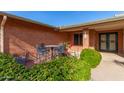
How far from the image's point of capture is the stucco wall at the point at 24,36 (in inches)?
331

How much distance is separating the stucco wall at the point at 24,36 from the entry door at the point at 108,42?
4.61 m

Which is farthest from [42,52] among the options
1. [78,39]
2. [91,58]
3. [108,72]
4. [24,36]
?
[78,39]

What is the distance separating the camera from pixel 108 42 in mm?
13953

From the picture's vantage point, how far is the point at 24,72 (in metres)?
3.10

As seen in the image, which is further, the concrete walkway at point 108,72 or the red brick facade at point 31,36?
the red brick facade at point 31,36

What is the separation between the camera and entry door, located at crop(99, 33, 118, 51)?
530 inches

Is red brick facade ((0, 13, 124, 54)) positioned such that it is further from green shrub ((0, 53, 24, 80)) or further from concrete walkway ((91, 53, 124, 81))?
green shrub ((0, 53, 24, 80))

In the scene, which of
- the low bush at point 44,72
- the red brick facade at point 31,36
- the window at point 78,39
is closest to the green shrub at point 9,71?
the low bush at point 44,72

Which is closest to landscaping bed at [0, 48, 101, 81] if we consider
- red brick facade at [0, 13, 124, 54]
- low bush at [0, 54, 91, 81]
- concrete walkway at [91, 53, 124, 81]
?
low bush at [0, 54, 91, 81]

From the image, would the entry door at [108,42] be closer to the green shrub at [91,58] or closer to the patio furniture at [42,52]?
the patio furniture at [42,52]

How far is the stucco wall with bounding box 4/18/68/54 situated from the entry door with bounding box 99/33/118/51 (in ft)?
15.1

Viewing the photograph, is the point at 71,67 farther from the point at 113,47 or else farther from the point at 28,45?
the point at 113,47
